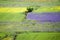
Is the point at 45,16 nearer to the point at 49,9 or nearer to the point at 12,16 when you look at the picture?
the point at 49,9

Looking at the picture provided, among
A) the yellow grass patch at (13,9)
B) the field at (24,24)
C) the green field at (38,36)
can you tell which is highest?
the yellow grass patch at (13,9)

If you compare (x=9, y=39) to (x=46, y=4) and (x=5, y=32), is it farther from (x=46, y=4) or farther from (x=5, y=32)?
(x=46, y=4)

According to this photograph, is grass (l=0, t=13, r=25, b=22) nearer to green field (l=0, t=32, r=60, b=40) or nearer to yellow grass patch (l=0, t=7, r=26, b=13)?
yellow grass patch (l=0, t=7, r=26, b=13)

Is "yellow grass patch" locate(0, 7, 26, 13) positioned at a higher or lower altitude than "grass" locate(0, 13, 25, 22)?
higher

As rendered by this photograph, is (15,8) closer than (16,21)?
No

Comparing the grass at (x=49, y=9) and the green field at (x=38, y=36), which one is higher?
the grass at (x=49, y=9)

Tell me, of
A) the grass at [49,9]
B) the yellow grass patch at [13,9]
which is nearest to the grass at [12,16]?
the yellow grass patch at [13,9]

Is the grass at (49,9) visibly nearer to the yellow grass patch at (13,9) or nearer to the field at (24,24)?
the field at (24,24)

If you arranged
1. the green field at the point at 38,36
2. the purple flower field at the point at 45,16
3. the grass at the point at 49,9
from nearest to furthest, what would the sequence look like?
the green field at the point at 38,36, the purple flower field at the point at 45,16, the grass at the point at 49,9

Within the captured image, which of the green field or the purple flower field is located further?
the purple flower field

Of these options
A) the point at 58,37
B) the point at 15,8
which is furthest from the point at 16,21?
the point at 58,37

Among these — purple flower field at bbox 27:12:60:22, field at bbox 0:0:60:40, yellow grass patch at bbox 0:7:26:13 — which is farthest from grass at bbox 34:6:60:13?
yellow grass patch at bbox 0:7:26:13
